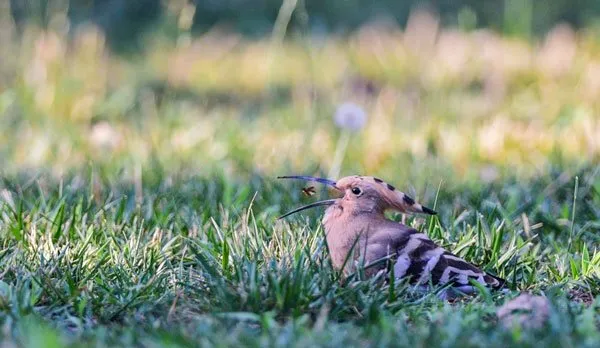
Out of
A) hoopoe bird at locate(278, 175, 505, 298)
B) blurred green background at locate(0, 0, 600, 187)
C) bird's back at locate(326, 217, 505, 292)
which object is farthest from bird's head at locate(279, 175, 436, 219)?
blurred green background at locate(0, 0, 600, 187)

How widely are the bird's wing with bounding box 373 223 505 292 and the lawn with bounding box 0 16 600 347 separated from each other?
0.07m

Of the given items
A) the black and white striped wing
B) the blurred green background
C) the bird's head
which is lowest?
the blurred green background

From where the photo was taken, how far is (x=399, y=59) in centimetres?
808

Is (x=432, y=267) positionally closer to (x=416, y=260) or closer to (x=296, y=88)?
(x=416, y=260)

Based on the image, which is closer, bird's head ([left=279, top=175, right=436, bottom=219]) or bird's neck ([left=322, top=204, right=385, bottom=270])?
bird's neck ([left=322, top=204, right=385, bottom=270])

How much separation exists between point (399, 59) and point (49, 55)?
8.62ft

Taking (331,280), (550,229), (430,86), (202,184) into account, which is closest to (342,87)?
(430,86)

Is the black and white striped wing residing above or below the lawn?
above

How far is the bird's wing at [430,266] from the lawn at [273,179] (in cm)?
7

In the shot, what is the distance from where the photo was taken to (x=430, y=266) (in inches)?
128

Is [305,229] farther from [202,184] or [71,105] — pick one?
[71,105]

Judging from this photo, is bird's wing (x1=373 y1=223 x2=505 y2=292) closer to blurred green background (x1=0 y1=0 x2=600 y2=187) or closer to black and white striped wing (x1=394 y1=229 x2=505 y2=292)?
black and white striped wing (x1=394 y1=229 x2=505 y2=292)

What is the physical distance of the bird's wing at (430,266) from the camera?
3.27 meters

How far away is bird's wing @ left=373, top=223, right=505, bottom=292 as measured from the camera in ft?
10.7
